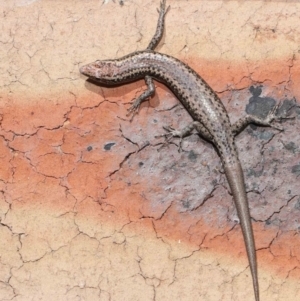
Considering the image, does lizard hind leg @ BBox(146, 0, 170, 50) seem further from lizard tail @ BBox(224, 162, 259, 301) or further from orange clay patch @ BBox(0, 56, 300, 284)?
lizard tail @ BBox(224, 162, 259, 301)

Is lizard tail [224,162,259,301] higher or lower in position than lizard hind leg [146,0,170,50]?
lower

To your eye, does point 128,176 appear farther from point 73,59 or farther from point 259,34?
point 259,34

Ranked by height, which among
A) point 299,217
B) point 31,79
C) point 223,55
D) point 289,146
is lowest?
point 299,217

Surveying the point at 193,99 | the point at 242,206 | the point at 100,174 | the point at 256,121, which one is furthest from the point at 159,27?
the point at 242,206

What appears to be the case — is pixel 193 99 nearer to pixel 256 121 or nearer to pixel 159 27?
pixel 256 121

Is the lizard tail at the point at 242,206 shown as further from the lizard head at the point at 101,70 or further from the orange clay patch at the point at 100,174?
the lizard head at the point at 101,70

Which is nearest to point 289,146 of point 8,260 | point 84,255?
point 84,255

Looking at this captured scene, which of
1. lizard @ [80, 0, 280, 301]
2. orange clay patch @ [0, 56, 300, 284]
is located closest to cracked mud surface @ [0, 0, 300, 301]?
orange clay patch @ [0, 56, 300, 284]
